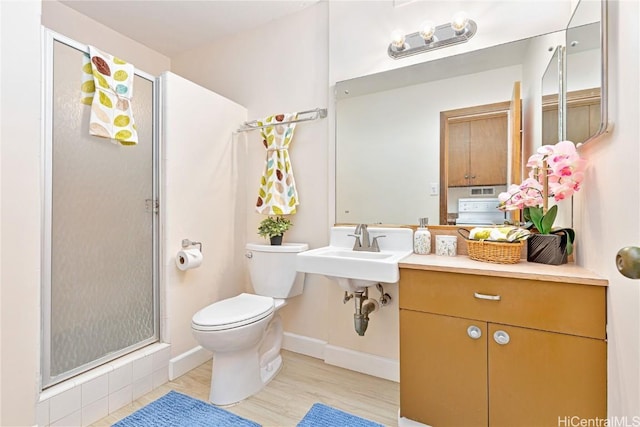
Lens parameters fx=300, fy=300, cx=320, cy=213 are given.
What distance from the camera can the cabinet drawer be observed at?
1.05 m

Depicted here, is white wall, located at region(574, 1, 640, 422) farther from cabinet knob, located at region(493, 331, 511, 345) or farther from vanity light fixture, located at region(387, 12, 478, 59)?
vanity light fixture, located at region(387, 12, 478, 59)

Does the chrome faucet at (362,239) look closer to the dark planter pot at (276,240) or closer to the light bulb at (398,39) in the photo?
the dark planter pot at (276,240)

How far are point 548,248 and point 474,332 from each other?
1.61 ft

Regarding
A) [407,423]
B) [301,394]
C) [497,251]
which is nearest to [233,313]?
[301,394]

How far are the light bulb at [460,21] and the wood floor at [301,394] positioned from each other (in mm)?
2047

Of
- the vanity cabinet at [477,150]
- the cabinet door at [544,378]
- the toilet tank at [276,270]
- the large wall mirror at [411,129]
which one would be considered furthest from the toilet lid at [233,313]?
the vanity cabinet at [477,150]

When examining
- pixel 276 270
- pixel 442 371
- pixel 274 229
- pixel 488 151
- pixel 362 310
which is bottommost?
pixel 442 371

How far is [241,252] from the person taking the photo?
2418 millimetres

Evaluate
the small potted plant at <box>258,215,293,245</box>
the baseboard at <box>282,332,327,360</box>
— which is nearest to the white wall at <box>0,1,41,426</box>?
the small potted plant at <box>258,215,293,245</box>

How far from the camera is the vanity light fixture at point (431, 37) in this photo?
161cm

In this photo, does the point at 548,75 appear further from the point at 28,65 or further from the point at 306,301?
the point at 28,65

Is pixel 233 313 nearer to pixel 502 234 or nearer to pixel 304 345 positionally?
pixel 304 345

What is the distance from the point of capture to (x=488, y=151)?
5.33ft

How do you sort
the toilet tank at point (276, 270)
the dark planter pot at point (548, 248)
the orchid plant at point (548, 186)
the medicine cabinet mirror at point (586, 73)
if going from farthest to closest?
the toilet tank at point (276, 270)
the dark planter pot at point (548, 248)
the orchid plant at point (548, 186)
the medicine cabinet mirror at point (586, 73)
